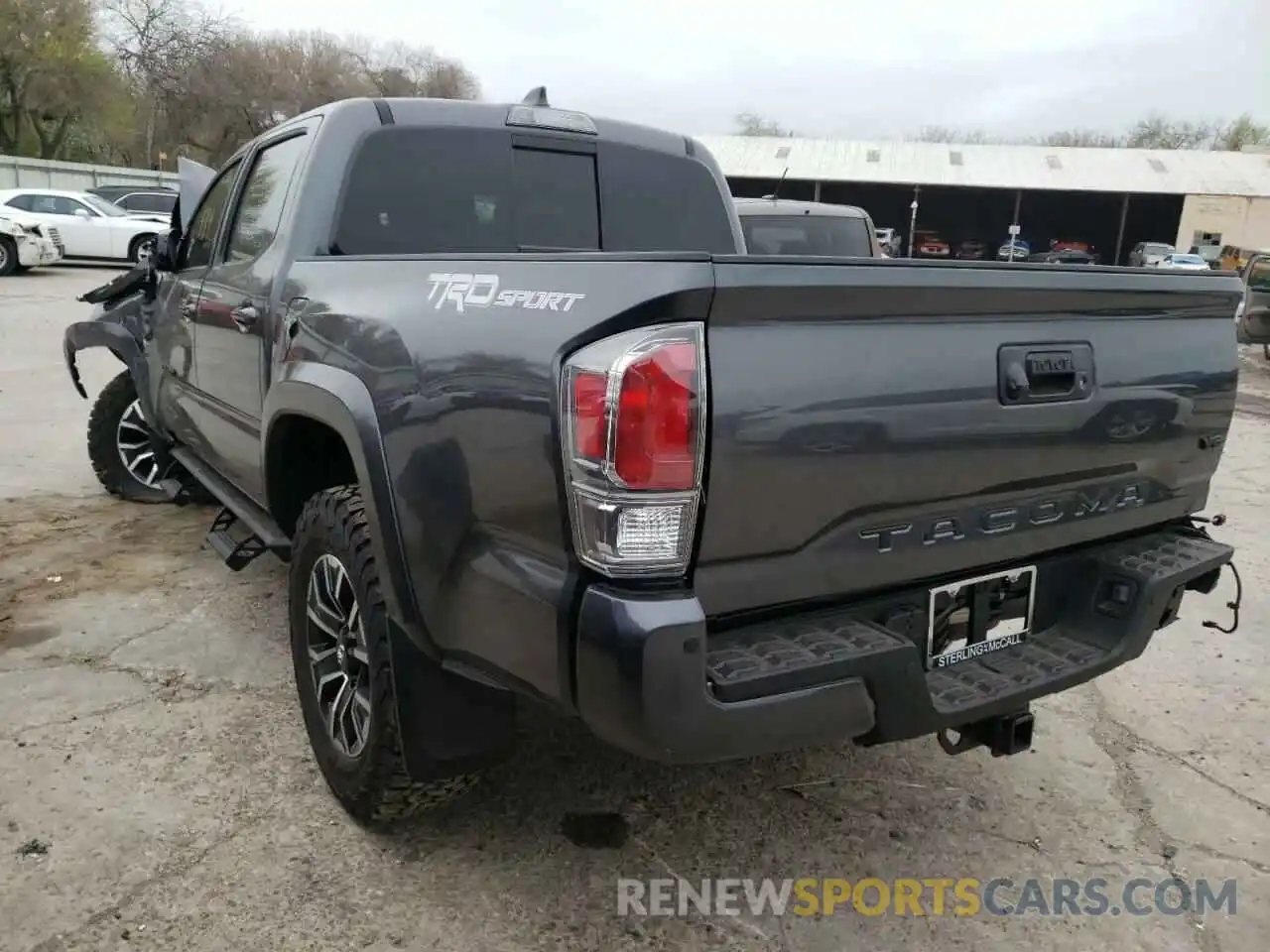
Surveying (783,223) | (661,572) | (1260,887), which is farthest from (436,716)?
(783,223)

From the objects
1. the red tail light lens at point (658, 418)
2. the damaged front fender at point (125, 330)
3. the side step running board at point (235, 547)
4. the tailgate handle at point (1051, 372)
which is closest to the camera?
the red tail light lens at point (658, 418)

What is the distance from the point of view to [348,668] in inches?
109

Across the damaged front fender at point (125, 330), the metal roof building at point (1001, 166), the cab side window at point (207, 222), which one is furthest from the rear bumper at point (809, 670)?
the metal roof building at point (1001, 166)

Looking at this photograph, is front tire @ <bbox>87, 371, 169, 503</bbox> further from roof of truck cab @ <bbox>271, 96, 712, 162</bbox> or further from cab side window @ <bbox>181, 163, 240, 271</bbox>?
roof of truck cab @ <bbox>271, 96, 712, 162</bbox>

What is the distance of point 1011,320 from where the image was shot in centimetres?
224

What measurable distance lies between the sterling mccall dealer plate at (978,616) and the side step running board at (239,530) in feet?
6.50

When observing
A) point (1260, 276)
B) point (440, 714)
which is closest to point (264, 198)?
point (440, 714)

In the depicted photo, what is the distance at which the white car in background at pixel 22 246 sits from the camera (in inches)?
712

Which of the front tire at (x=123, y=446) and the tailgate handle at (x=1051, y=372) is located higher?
the tailgate handle at (x=1051, y=372)

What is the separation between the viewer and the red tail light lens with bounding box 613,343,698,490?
70.0 inches

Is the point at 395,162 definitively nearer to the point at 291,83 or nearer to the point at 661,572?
the point at 661,572

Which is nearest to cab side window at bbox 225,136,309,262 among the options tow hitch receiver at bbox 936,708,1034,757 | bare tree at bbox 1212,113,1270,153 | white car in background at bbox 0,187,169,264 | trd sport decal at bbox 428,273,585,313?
trd sport decal at bbox 428,273,585,313

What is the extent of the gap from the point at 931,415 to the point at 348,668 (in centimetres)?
169

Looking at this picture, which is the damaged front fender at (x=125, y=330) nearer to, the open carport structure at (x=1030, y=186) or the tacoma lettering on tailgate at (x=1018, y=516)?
the tacoma lettering on tailgate at (x=1018, y=516)
